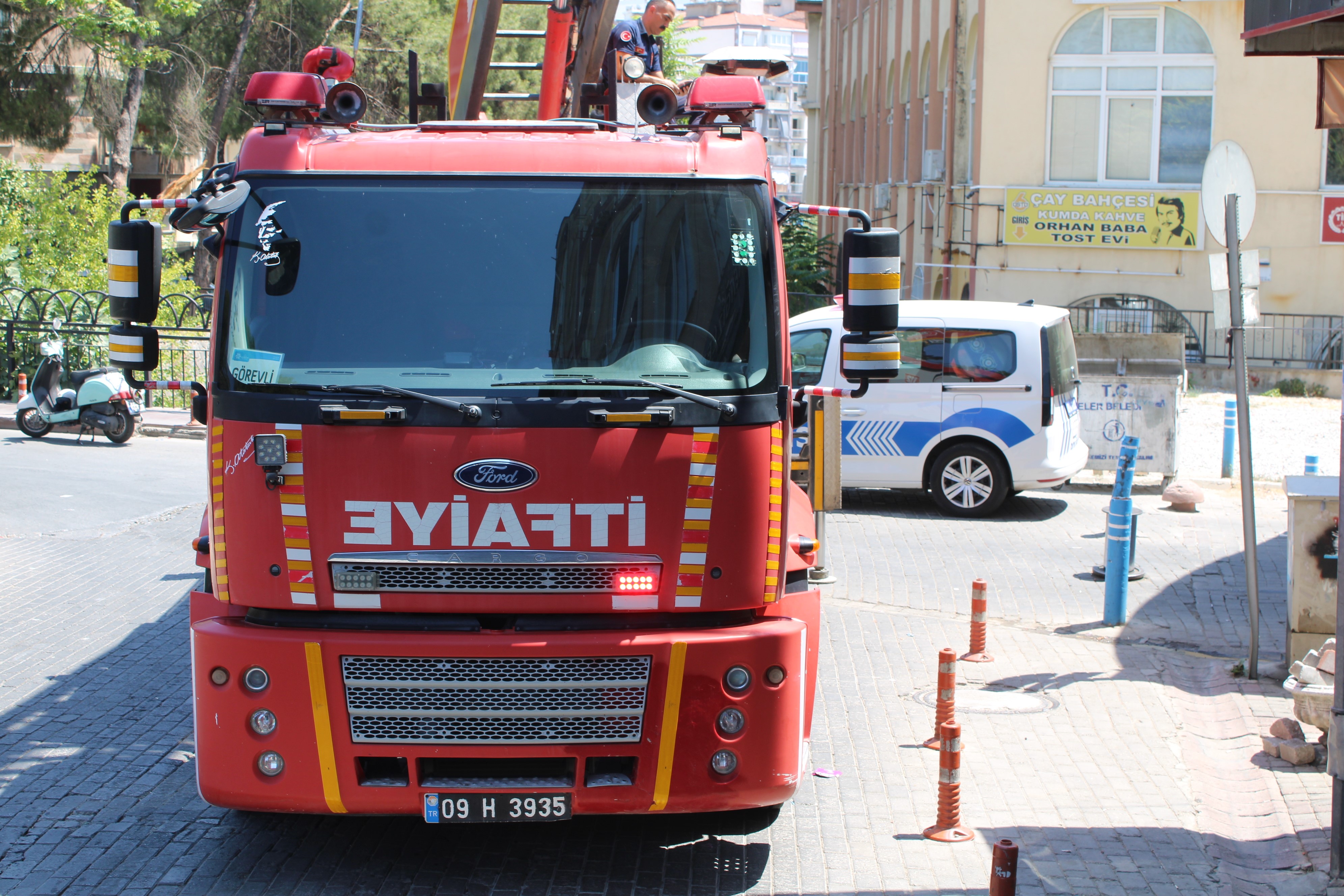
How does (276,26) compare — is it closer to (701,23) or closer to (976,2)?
(976,2)

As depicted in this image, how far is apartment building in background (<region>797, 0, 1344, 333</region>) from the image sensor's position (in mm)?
23656

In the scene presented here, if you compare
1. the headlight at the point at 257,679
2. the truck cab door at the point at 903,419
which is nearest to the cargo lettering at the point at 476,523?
the headlight at the point at 257,679

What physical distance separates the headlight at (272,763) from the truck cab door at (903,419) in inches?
340

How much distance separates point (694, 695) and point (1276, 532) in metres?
9.90

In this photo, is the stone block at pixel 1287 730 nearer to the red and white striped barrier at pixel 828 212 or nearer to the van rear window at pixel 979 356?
the red and white striped barrier at pixel 828 212

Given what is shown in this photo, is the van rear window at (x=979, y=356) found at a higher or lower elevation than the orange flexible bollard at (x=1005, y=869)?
higher

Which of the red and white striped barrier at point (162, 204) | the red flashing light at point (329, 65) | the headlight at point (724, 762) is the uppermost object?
the red flashing light at point (329, 65)

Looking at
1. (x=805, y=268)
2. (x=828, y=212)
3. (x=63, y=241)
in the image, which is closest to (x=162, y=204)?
(x=828, y=212)

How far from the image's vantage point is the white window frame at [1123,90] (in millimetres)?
23844

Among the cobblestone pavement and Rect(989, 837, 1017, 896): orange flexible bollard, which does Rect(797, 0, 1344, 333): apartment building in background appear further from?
Rect(989, 837, 1017, 896): orange flexible bollard

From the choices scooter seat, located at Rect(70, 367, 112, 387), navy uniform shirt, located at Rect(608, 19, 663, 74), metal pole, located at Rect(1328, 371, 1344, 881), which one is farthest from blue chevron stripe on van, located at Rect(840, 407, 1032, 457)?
scooter seat, located at Rect(70, 367, 112, 387)

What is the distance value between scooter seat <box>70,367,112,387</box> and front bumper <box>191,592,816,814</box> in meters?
13.3

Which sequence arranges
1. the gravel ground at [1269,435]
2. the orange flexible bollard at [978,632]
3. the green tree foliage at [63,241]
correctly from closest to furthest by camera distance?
1. the orange flexible bollard at [978,632]
2. the gravel ground at [1269,435]
3. the green tree foliage at [63,241]

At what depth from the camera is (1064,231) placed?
79.6 feet
